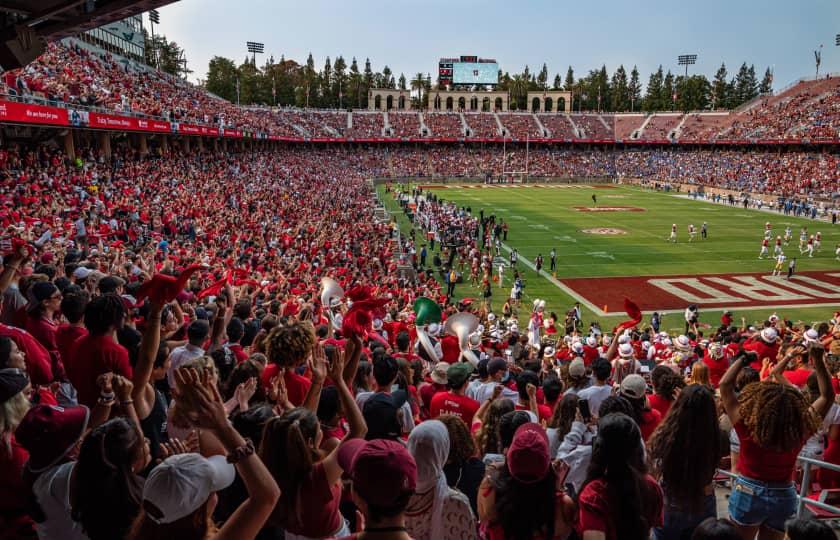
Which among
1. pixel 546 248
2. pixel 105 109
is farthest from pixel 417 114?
pixel 105 109

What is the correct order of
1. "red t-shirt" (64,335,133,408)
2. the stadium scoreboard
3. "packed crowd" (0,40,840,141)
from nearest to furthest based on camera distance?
"red t-shirt" (64,335,133,408) → "packed crowd" (0,40,840,141) → the stadium scoreboard

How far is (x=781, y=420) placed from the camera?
401 cm

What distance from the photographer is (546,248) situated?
3425 cm

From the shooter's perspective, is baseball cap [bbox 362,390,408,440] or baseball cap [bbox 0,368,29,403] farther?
baseball cap [bbox 362,390,408,440]

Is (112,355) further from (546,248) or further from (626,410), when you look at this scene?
(546,248)

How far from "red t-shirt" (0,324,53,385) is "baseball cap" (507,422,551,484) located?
398 centimetres

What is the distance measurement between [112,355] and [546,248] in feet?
102

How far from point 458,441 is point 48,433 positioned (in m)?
2.36

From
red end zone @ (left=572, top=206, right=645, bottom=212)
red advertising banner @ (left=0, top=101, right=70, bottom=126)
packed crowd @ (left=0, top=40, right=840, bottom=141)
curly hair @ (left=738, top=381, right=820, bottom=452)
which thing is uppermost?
packed crowd @ (left=0, top=40, right=840, bottom=141)

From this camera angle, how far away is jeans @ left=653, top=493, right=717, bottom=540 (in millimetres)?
3941

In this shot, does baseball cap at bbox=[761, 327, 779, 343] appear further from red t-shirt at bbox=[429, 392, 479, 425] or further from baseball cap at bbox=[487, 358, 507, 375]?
red t-shirt at bbox=[429, 392, 479, 425]

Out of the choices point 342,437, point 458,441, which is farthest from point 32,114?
point 458,441

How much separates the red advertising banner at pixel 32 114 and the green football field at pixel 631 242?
56.8 ft

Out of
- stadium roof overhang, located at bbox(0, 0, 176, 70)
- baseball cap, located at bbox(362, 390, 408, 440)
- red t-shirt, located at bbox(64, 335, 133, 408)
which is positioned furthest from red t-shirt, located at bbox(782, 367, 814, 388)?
stadium roof overhang, located at bbox(0, 0, 176, 70)
